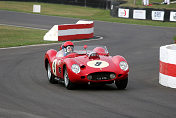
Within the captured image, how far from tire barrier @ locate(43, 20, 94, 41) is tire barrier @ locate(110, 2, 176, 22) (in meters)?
11.8

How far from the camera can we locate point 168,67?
37.8 feet

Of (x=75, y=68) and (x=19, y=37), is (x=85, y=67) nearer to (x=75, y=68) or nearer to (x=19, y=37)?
(x=75, y=68)

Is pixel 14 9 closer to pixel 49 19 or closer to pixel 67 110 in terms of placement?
pixel 49 19

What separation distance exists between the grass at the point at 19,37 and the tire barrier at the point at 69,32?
668 mm

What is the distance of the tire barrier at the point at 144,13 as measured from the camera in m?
37.2

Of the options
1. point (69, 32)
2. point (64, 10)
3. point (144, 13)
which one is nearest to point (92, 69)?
point (69, 32)

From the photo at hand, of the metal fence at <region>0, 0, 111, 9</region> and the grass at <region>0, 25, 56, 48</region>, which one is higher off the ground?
the metal fence at <region>0, 0, 111, 9</region>

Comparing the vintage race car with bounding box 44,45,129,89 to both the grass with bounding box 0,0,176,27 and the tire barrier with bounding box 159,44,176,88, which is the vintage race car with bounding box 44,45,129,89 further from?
the grass with bounding box 0,0,176,27

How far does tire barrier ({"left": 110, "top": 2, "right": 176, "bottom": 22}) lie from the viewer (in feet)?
122

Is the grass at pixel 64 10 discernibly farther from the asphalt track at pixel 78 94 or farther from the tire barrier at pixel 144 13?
the asphalt track at pixel 78 94

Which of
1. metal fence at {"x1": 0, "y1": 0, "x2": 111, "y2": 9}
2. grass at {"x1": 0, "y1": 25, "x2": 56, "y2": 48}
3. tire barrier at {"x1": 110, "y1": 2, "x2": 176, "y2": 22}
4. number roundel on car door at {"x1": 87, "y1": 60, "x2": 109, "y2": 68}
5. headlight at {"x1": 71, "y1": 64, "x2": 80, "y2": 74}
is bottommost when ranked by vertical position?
grass at {"x1": 0, "y1": 25, "x2": 56, "y2": 48}

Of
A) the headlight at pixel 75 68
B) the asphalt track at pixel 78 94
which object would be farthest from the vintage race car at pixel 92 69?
the asphalt track at pixel 78 94

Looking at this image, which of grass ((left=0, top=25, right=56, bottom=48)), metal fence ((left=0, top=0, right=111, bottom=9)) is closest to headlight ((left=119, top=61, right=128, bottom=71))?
grass ((left=0, top=25, right=56, bottom=48))

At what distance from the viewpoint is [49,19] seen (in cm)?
4069
